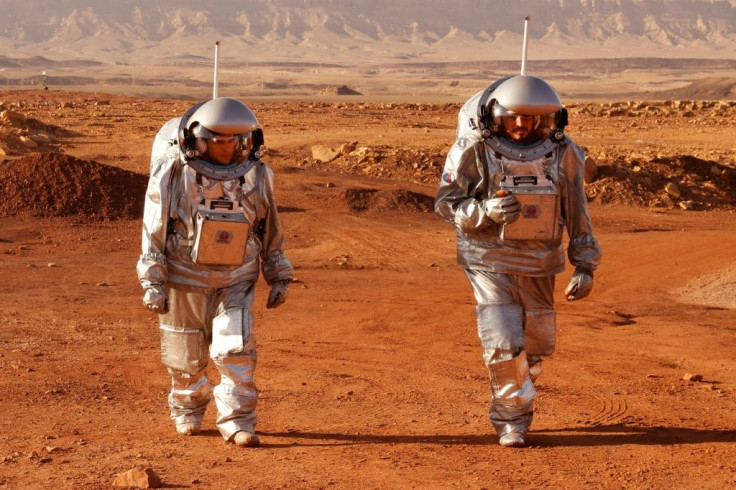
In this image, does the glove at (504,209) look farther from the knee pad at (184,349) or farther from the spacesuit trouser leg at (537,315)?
the knee pad at (184,349)

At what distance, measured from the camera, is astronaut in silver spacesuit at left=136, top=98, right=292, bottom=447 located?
7.50m

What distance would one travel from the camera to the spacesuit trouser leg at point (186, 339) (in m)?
7.70

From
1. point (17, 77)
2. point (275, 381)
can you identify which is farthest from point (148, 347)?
point (17, 77)

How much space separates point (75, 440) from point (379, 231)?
11.2 metres

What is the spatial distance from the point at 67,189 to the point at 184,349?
1256cm

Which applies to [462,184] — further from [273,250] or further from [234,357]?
[234,357]

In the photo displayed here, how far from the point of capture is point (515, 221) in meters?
7.61

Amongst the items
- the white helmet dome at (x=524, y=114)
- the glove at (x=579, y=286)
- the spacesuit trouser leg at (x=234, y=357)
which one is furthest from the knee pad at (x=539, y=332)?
the spacesuit trouser leg at (x=234, y=357)

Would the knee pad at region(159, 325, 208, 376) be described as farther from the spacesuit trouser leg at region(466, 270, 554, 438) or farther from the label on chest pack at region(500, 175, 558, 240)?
the label on chest pack at region(500, 175, 558, 240)

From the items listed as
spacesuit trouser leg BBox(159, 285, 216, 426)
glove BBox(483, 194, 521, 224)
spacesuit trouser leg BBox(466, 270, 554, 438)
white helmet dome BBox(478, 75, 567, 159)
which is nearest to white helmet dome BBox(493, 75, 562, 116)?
white helmet dome BBox(478, 75, 567, 159)

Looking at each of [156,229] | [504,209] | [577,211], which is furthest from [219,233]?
[577,211]

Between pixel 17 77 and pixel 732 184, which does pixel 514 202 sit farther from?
pixel 17 77

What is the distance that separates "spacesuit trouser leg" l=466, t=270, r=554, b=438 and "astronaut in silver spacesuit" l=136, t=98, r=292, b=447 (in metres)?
1.34

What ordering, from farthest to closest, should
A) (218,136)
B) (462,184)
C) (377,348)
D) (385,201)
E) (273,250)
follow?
(385,201) → (377,348) → (273,250) → (462,184) → (218,136)
